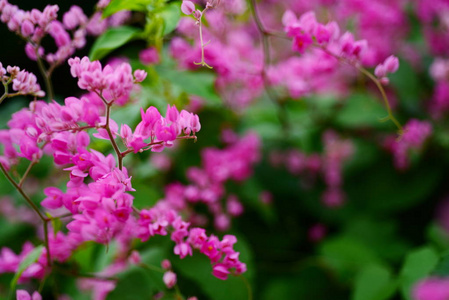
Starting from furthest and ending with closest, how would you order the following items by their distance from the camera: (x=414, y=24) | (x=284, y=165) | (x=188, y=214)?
1. (x=414, y=24)
2. (x=284, y=165)
3. (x=188, y=214)

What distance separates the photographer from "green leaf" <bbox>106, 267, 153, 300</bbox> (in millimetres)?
543

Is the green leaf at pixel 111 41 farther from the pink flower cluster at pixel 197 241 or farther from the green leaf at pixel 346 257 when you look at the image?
the green leaf at pixel 346 257

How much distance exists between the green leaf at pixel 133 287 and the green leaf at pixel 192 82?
0.29 metres

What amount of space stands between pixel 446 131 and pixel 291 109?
366mm

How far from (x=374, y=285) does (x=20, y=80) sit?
0.55 m

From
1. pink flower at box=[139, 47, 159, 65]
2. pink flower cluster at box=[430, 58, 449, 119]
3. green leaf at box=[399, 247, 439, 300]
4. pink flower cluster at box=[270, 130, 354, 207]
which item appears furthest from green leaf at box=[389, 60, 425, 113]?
pink flower at box=[139, 47, 159, 65]

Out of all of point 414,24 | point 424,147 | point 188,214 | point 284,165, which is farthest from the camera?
point 414,24

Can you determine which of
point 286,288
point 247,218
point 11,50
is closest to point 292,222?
point 247,218

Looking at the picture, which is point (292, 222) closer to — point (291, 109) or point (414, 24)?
point (291, 109)

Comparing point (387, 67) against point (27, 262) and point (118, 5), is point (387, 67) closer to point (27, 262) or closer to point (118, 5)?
point (118, 5)

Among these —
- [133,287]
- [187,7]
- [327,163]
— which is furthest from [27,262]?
[327,163]

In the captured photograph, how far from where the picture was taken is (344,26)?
117 cm

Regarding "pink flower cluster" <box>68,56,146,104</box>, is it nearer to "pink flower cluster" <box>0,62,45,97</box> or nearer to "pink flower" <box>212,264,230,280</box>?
"pink flower cluster" <box>0,62,45,97</box>

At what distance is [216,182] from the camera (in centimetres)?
71
